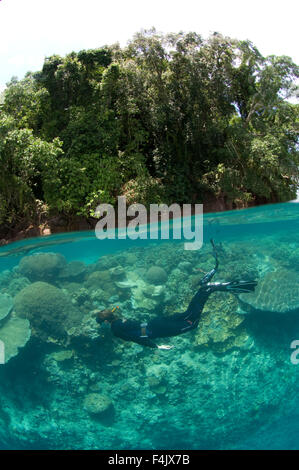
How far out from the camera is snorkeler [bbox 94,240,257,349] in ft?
24.6

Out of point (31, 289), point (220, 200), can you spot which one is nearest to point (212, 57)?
point (220, 200)

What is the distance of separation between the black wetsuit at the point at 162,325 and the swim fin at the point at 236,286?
12.1 inches

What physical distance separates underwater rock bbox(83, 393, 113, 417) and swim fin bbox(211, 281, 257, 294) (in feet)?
12.0

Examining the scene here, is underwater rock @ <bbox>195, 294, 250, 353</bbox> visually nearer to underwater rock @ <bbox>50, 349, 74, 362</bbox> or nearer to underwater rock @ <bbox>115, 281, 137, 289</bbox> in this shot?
underwater rock @ <bbox>115, 281, 137, 289</bbox>

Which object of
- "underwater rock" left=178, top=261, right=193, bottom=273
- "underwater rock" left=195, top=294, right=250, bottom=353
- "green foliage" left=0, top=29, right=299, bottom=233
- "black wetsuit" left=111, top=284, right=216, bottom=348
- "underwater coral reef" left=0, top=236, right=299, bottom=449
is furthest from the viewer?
"green foliage" left=0, top=29, right=299, bottom=233

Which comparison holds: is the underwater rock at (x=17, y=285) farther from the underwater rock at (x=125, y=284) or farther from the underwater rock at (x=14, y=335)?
the underwater rock at (x=125, y=284)

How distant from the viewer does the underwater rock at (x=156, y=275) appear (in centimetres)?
905

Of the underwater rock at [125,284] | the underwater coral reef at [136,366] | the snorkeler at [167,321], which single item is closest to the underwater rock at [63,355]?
the underwater coral reef at [136,366]

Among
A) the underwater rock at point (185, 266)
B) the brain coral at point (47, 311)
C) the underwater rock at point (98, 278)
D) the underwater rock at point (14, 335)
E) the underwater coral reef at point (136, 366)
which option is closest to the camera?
the underwater coral reef at point (136, 366)

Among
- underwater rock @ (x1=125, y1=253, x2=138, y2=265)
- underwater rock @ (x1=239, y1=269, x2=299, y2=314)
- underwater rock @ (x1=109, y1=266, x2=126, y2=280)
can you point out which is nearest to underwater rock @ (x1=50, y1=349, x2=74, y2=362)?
underwater rock @ (x1=109, y1=266, x2=126, y2=280)

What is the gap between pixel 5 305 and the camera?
8.08 metres

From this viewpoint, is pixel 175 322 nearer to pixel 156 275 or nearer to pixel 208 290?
pixel 208 290

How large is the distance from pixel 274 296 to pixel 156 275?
297cm

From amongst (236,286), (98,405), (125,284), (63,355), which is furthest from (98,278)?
(236,286)
